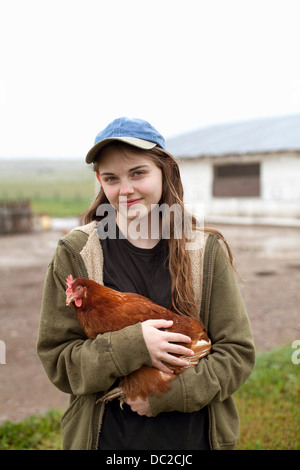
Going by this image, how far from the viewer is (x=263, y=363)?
165 inches

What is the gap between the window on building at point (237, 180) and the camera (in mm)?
17016

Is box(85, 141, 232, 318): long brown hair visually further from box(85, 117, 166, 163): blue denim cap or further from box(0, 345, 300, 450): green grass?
box(0, 345, 300, 450): green grass

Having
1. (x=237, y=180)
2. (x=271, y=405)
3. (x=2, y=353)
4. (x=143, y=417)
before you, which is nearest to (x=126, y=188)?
(x=143, y=417)

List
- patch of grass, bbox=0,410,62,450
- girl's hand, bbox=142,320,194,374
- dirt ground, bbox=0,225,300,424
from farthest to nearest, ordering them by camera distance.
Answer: dirt ground, bbox=0,225,300,424 < patch of grass, bbox=0,410,62,450 < girl's hand, bbox=142,320,194,374

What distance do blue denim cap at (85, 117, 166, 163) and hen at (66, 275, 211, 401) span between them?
0.51 m

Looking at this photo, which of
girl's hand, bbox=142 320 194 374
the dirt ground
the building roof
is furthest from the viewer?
the building roof

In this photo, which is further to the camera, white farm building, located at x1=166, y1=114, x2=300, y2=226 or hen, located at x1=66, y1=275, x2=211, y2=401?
white farm building, located at x1=166, y1=114, x2=300, y2=226

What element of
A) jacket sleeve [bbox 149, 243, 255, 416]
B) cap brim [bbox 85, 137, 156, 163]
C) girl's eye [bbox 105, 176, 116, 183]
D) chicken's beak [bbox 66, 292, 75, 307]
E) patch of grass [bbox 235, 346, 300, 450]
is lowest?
patch of grass [bbox 235, 346, 300, 450]

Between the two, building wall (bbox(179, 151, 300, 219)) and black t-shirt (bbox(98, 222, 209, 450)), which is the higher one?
building wall (bbox(179, 151, 300, 219))

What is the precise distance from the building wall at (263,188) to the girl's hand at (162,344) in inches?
518

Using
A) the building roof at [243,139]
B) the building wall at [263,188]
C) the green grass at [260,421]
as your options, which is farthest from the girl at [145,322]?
the building roof at [243,139]

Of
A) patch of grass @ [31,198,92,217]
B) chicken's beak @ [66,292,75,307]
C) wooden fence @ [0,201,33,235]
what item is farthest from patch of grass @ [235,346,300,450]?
patch of grass @ [31,198,92,217]

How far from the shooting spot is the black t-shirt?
1.52 metres

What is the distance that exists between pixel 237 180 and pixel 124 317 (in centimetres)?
1647
